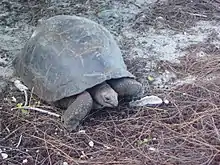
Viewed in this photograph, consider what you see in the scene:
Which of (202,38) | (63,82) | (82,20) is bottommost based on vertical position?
(202,38)

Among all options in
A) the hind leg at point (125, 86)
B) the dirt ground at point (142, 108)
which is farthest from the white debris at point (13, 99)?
the hind leg at point (125, 86)

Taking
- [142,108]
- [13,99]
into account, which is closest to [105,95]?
[142,108]

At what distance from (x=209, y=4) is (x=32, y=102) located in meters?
2.52

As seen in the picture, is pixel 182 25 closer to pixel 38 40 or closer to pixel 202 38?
pixel 202 38

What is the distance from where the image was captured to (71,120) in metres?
3.19

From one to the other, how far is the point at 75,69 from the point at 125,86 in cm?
38

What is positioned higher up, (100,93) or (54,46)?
(54,46)

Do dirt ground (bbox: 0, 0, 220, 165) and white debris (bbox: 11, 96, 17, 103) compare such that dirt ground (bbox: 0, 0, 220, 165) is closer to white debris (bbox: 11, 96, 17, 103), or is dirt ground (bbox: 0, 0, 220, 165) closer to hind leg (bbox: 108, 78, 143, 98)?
white debris (bbox: 11, 96, 17, 103)

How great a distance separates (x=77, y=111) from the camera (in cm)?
318

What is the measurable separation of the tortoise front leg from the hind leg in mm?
259

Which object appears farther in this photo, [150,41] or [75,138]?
[150,41]

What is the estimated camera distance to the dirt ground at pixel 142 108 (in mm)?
2990

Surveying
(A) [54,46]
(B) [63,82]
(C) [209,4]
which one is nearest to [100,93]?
(B) [63,82]

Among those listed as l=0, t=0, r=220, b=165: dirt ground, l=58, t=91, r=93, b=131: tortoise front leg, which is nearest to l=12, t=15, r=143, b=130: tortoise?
l=58, t=91, r=93, b=131: tortoise front leg
